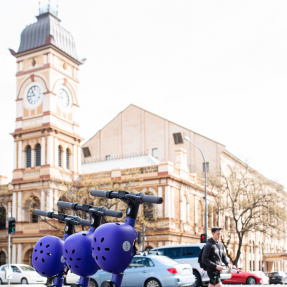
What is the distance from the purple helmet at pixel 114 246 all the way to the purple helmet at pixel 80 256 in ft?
2.03

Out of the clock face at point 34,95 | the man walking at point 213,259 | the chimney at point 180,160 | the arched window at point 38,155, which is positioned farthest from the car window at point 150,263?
the clock face at point 34,95

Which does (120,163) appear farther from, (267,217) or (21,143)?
(267,217)

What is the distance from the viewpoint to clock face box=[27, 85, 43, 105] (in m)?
54.8

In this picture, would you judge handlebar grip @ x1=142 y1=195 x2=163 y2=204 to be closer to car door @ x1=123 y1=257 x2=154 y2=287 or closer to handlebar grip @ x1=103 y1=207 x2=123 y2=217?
handlebar grip @ x1=103 y1=207 x2=123 y2=217

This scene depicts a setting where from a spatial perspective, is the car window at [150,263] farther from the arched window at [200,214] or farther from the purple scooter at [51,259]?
the arched window at [200,214]

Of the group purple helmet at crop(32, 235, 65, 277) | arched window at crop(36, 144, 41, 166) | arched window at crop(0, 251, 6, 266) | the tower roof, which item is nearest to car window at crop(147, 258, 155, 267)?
purple helmet at crop(32, 235, 65, 277)

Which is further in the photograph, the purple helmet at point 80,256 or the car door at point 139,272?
the car door at point 139,272

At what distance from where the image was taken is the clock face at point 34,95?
54.8m

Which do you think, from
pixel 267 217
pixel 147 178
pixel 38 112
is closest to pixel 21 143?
pixel 38 112

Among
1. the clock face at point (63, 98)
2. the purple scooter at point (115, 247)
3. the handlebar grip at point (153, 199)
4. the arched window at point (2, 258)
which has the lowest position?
the arched window at point (2, 258)

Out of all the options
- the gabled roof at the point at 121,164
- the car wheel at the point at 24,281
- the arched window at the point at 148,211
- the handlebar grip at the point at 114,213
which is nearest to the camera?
the handlebar grip at the point at 114,213

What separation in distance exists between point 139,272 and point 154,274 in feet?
2.10

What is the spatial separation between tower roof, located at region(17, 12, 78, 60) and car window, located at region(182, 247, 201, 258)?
34.7 metres

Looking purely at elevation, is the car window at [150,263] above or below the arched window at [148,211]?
below
